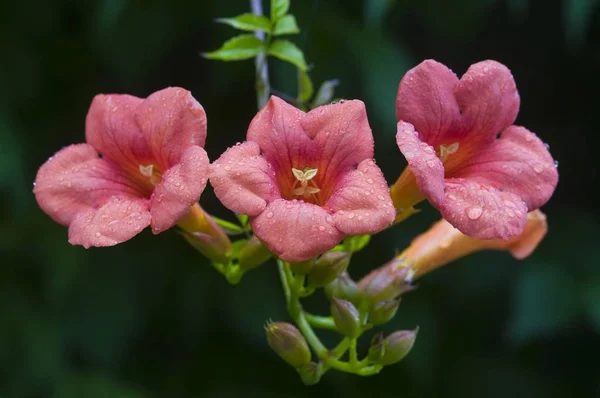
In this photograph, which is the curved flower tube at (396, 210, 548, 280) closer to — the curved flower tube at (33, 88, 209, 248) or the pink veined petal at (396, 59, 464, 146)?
the pink veined petal at (396, 59, 464, 146)

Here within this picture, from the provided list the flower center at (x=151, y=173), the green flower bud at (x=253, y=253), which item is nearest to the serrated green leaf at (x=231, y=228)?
the green flower bud at (x=253, y=253)

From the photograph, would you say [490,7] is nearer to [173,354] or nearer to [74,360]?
[173,354]

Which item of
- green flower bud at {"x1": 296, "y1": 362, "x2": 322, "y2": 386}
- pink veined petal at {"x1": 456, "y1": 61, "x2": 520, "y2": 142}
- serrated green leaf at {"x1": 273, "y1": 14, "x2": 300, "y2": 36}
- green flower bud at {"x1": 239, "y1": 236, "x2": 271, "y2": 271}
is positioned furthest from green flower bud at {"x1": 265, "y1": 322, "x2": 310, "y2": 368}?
serrated green leaf at {"x1": 273, "y1": 14, "x2": 300, "y2": 36}

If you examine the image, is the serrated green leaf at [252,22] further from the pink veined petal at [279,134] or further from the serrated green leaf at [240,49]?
the pink veined petal at [279,134]

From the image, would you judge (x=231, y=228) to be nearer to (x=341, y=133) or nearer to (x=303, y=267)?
(x=303, y=267)

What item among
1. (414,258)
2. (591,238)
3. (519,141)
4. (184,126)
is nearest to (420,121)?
(519,141)

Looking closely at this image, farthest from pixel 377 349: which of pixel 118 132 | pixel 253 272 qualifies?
pixel 253 272
